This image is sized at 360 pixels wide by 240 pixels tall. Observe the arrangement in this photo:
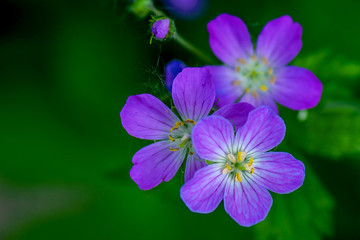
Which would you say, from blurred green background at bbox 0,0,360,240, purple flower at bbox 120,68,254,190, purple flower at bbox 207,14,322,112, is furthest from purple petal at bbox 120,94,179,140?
blurred green background at bbox 0,0,360,240

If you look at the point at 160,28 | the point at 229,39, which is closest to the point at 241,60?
the point at 229,39

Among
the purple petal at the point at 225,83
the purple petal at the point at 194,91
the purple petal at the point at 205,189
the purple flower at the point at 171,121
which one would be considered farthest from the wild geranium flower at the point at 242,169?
the purple petal at the point at 225,83

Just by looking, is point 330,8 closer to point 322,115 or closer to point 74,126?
point 322,115

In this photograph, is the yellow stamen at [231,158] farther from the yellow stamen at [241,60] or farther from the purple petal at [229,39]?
the yellow stamen at [241,60]

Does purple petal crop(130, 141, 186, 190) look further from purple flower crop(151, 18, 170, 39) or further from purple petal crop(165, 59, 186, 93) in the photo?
purple flower crop(151, 18, 170, 39)

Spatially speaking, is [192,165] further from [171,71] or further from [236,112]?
[171,71]
